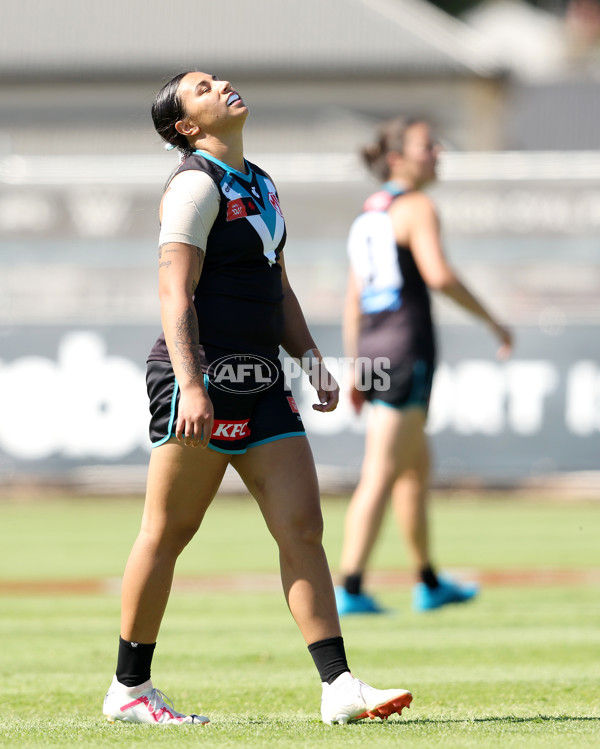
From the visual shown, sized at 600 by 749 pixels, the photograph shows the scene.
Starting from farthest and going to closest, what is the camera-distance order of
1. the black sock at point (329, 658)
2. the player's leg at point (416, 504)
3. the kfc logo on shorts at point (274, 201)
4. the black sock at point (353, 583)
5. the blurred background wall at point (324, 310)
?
the blurred background wall at point (324, 310) → the player's leg at point (416, 504) → the black sock at point (353, 583) → the kfc logo on shorts at point (274, 201) → the black sock at point (329, 658)

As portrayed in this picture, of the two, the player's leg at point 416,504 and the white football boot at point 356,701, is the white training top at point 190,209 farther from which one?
the player's leg at point 416,504

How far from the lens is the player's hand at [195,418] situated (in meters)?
4.28

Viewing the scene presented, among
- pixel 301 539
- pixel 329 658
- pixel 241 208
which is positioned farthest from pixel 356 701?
pixel 241 208

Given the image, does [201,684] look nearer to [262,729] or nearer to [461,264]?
[262,729]

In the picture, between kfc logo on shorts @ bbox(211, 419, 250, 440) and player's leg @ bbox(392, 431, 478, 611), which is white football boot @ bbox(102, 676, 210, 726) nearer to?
kfc logo on shorts @ bbox(211, 419, 250, 440)

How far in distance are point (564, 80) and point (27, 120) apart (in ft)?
55.9

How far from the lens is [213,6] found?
45062 millimetres

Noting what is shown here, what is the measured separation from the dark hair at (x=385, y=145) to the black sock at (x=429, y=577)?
2172 millimetres

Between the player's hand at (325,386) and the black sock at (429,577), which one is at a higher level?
the player's hand at (325,386)

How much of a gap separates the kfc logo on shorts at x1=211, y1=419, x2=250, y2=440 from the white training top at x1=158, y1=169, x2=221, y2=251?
0.56 meters

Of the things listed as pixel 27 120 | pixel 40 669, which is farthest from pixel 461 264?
pixel 27 120

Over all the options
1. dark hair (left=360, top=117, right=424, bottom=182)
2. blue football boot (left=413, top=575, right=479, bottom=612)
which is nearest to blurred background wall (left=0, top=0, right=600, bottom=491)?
dark hair (left=360, top=117, right=424, bottom=182)

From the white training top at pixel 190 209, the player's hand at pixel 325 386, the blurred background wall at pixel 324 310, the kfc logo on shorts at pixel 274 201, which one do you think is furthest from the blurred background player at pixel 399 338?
the blurred background wall at pixel 324 310

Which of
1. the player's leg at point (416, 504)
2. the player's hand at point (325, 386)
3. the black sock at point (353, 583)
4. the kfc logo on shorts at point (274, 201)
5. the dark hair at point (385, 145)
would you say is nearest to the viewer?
the kfc logo on shorts at point (274, 201)
